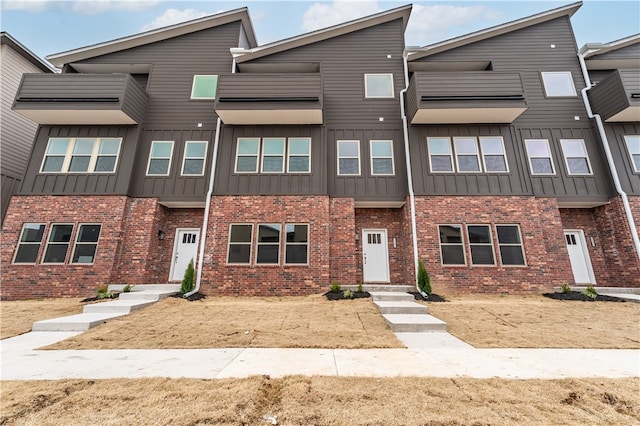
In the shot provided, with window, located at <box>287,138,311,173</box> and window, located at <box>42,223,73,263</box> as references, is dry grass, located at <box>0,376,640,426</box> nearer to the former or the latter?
window, located at <box>287,138,311,173</box>

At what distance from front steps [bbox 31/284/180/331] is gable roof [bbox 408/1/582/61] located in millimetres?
13200

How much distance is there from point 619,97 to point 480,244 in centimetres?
743

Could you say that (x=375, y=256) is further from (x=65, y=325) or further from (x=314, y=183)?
(x=65, y=325)

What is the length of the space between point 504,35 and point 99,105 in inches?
660

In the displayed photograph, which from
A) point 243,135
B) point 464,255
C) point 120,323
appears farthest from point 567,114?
point 120,323

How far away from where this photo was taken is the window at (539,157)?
9812 mm

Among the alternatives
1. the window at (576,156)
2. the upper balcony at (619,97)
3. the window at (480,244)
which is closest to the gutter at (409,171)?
the window at (480,244)

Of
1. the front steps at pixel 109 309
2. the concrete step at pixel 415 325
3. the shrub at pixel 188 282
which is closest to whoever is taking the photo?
the concrete step at pixel 415 325

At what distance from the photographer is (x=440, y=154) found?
9922 mm

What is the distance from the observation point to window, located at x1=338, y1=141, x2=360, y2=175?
10.1 metres

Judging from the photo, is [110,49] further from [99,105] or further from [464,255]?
[464,255]

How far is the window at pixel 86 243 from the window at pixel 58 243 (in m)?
0.32

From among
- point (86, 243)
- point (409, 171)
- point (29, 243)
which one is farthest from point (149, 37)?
point (409, 171)

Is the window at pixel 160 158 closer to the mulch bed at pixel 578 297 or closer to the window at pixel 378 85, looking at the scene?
the window at pixel 378 85
